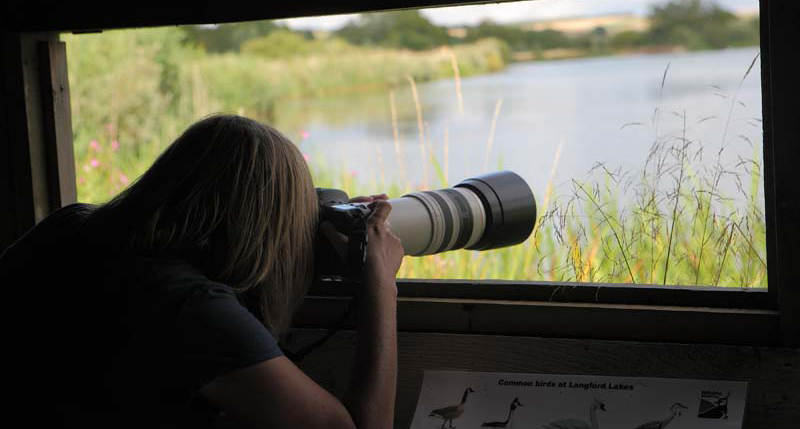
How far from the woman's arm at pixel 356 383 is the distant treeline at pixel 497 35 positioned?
2.79 ft

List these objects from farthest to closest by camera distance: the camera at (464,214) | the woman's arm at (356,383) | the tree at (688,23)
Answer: the tree at (688,23) → the camera at (464,214) → the woman's arm at (356,383)

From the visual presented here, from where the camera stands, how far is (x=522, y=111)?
214cm

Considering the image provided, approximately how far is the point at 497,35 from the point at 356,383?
147cm

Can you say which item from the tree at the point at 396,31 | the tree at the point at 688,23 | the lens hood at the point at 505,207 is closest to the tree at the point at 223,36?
the tree at the point at 396,31

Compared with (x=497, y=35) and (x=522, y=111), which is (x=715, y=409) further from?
(x=497, y=35)

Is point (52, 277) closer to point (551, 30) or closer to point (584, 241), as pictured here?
point (584, 241)

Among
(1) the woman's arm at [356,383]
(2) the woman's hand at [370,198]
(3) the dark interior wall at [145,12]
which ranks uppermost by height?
(3) the dark interior wall at [145,12]

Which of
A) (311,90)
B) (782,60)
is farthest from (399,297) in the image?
(311,90)

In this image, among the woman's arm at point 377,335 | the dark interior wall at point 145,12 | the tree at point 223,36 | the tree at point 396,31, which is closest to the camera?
the woman's arm at point 377,335

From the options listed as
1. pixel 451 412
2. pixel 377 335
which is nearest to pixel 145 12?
pixel 377 335

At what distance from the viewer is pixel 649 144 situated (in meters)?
1.61

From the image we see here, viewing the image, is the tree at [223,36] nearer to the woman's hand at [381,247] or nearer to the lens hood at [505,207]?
the lens hood at [505,207]

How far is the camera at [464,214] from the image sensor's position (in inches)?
59.5

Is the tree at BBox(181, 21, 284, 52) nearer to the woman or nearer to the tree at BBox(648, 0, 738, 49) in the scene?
the tree at BBox(648, 0, 738, 49)
